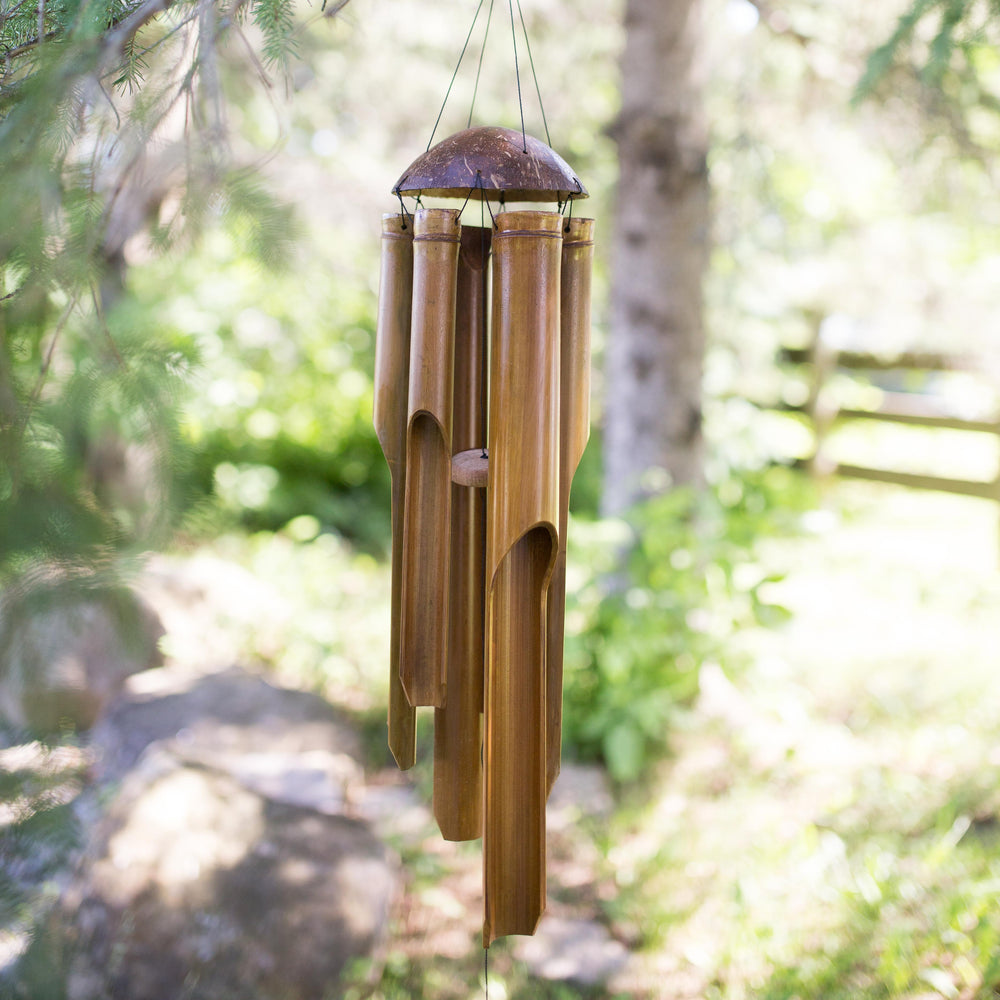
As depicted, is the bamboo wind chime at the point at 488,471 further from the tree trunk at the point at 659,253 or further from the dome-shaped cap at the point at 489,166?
the tree trunk at the point at 659,253

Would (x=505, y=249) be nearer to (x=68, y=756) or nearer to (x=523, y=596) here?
(x=523, y=596)

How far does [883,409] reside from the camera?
24.2ft

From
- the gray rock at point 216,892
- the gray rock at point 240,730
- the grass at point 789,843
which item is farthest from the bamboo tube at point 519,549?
the gray rock at point 240,730

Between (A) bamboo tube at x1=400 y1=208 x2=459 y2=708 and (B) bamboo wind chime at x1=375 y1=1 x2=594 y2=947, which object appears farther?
(A) bamboo tube at x1=400 y1=208 x2=459 y2=708

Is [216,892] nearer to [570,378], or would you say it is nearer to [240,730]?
[240,730]

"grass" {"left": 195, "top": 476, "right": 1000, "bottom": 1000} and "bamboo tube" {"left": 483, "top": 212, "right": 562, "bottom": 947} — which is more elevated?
"bamboo tube" {"left": 483, "top": 212, "right": 562, "bottom": 947}

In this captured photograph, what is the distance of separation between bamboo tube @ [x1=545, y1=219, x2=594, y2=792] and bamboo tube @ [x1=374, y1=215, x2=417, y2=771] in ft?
0.77

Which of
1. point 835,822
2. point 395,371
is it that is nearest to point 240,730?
point 835,822

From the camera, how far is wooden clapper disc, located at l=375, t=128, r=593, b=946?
3.64 feet

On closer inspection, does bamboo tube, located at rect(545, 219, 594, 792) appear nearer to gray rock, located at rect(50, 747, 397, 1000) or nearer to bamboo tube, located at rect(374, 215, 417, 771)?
bamboo tube, located at rect(374, 215, 417, 771)

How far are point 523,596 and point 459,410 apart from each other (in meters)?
0.36

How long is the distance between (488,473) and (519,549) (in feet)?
0.38

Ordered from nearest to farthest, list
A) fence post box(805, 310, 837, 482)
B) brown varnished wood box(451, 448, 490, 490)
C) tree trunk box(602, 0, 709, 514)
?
1. brown varnished wood box(451, 448, 490, 490)
2. tree trunk box(602, 0, 709, 514)
3. fence post box(805, 310, 837, 482)

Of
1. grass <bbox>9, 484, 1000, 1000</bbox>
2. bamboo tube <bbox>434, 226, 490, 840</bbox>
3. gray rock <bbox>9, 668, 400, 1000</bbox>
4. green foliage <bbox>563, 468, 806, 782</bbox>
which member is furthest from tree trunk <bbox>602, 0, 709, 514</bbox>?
bamboo tube <bbox>434, 226, 490, 840</bbox>
